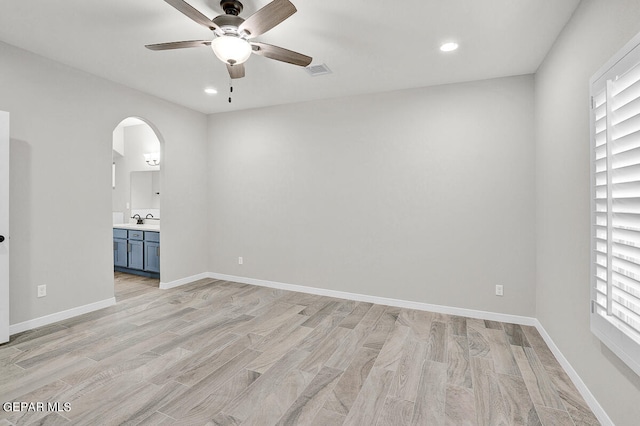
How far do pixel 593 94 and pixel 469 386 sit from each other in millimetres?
2078

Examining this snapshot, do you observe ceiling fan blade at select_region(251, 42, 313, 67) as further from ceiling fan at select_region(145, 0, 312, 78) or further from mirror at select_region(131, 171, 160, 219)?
mirror at select_region(131, 171, 160, 219)

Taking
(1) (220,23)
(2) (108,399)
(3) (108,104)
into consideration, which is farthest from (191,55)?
(2) (108,399)

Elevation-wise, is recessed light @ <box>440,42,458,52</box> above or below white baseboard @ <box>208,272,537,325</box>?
above

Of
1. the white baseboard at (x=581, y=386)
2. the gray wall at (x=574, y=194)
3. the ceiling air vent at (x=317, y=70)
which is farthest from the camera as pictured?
the ceiling air vent at (x=317, y=70)

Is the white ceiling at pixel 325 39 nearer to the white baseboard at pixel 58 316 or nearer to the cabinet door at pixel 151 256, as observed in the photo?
the cabinet door at pixel 151 256

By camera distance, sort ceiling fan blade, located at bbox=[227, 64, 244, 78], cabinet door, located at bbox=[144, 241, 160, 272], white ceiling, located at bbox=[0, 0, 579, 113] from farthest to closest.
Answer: cabinet door, located at bbox=[144, 241, 160, 272]
ceiling fan blade, located at bbox=[227, 64, 244, 78]
white ceiling, located at bbox=[0, 0, 579, 113]

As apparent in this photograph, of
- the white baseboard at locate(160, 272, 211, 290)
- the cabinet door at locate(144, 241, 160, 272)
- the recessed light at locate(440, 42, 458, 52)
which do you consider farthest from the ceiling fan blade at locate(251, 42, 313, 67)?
the cabinet door at locate(144, 241, 160, 272)

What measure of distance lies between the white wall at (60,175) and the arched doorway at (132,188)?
163 cm

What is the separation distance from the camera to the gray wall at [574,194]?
5.61 feet

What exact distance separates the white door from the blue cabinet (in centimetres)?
218

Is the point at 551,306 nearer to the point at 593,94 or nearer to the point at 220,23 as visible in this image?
the point at 593,94

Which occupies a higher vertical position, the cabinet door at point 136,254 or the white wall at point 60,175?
the white wall at point 60,175

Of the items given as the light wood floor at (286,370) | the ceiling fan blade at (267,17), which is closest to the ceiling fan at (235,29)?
the ceiling fan blade at (267,17)

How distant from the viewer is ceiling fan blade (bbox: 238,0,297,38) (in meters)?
1.88
